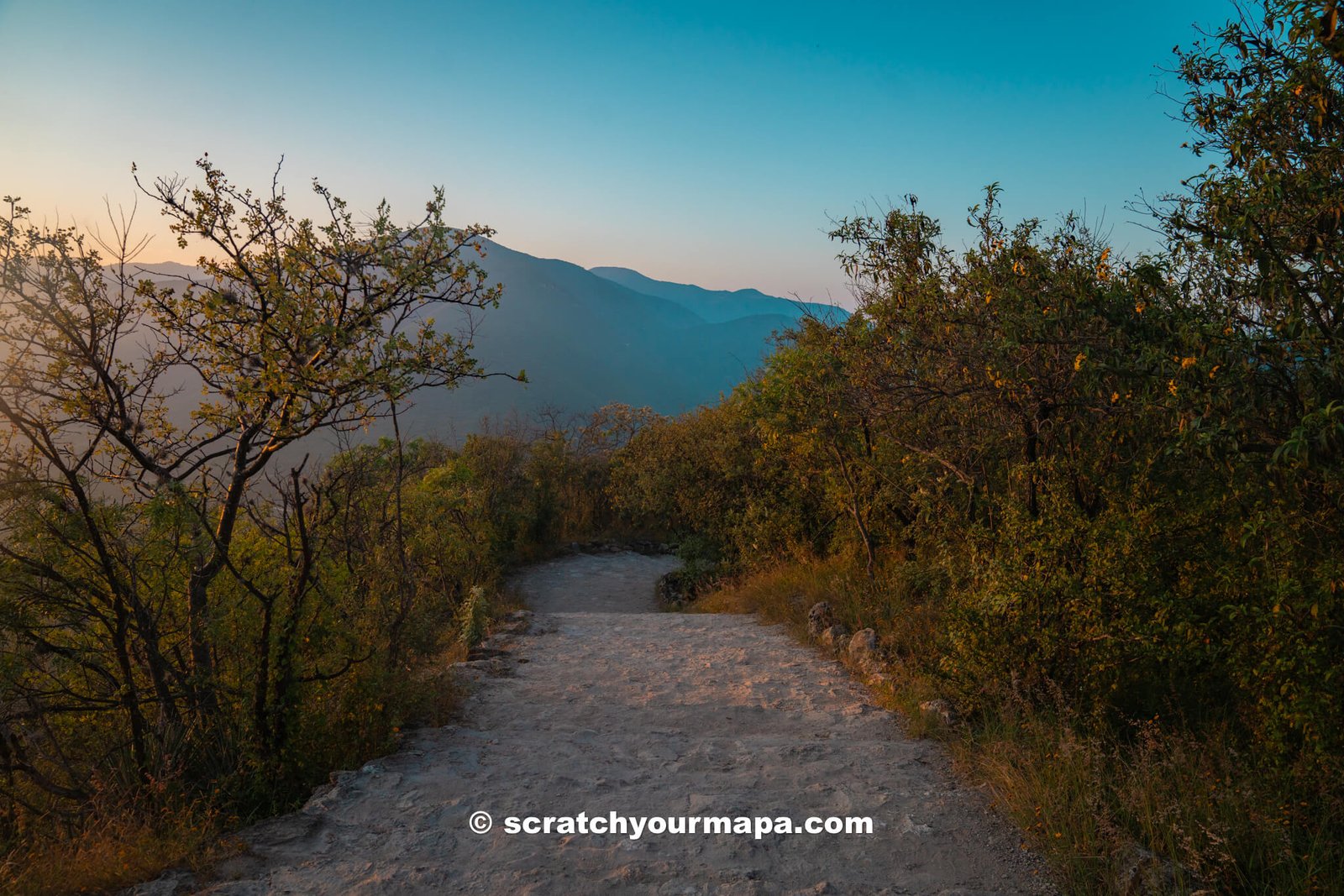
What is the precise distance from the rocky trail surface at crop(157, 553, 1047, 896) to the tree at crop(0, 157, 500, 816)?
46.5 inches

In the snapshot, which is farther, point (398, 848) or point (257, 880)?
point (398, 848)

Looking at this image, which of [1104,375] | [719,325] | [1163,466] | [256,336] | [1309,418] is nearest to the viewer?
[1309,418]

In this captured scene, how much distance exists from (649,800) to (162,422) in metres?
3.90

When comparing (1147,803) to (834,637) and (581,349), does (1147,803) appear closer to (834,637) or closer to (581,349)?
(834,637)

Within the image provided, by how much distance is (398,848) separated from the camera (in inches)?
145

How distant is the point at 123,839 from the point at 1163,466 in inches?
261

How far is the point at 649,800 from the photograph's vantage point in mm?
4297

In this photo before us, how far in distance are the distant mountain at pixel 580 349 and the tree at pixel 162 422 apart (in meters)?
46.5

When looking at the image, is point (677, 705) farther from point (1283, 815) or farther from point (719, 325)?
point (719, 325)

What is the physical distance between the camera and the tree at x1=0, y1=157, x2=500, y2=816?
396 centimetres

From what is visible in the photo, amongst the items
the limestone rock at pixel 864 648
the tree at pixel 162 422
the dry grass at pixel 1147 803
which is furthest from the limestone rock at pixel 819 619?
the tree at pixel 162 422

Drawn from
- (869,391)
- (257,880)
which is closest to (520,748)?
(257,880)

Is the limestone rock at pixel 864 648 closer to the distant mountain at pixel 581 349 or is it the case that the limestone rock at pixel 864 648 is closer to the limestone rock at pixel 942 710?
the limestone rock at pixel 942 710

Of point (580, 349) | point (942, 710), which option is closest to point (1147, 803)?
point (942, 710)
